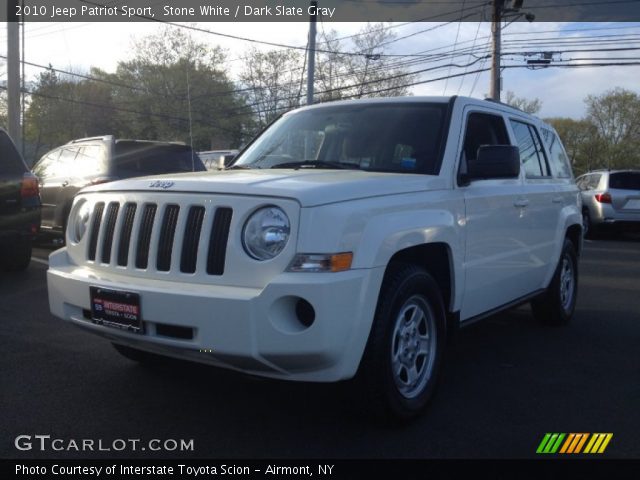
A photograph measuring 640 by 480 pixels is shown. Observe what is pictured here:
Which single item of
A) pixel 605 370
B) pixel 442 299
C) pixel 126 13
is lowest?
pixel 605 370

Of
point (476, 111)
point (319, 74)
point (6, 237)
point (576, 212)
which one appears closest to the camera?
point (476, 111)

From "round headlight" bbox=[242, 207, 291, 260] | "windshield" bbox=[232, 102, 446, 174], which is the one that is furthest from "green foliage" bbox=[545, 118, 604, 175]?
"round headlight" bbox=[242, 207, 291, 260]

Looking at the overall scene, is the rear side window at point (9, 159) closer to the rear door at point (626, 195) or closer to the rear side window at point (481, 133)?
the rear side window at point (481, 133)

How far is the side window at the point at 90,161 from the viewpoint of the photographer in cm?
954

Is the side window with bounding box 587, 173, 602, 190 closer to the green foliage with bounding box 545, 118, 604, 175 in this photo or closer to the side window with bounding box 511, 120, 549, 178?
the side window with bounding box 511, 120, 549, 178

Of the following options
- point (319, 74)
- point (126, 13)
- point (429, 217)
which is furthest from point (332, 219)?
point (319, 74)

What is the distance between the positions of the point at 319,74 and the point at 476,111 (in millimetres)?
35066

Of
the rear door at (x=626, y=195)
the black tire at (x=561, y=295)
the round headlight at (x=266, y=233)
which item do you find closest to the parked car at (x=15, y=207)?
the round headlight at (x=266, y=233)

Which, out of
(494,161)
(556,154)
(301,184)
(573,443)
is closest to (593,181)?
(556,154)

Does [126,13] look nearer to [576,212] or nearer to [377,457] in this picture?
[576,212]

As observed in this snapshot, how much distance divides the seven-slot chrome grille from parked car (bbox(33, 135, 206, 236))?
5.85 m

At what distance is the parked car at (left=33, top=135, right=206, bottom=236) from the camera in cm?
955

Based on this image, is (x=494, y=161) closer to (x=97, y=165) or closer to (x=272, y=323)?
(x=272, y=323)

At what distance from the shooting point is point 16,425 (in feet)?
11.5
